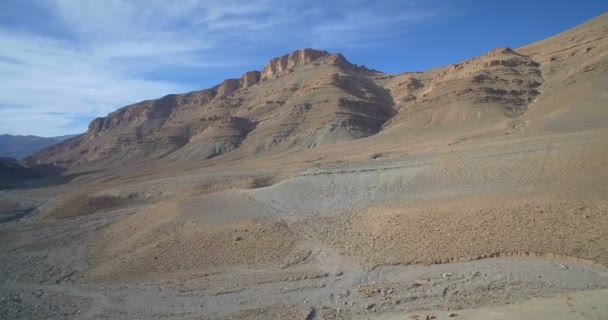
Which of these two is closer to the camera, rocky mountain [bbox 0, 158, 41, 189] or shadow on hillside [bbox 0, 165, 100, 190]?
shadow on hillside [bbox 0, 165, 100, 190]

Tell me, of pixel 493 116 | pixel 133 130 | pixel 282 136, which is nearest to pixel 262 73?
pixel 133 130

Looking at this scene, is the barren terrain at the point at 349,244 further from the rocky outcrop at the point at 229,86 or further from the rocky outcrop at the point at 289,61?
the rocky outcrop at the point at 229,86

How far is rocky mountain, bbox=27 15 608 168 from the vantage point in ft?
230

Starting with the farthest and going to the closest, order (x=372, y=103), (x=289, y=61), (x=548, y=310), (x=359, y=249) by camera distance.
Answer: (x=289, y=61)
(x=372, y=103)
(x=359, y=249)
(x=548, y=310)

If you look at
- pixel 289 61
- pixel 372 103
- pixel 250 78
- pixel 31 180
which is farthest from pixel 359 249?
pixel 250 78

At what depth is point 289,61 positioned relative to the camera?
171000mm

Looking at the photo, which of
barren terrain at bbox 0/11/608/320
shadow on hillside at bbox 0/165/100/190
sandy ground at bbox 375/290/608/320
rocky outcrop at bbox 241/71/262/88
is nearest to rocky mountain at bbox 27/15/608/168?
rocky outcrop at bbox 241/71/262/88

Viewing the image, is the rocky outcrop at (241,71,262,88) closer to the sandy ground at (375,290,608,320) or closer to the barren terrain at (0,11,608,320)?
the barren terrain at (0,11,608,320)

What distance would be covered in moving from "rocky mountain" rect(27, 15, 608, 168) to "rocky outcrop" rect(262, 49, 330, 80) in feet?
2.50

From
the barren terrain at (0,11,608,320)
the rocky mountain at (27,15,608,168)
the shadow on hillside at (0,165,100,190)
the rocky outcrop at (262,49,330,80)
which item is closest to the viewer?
the barren terrain at (0,11,608,320)

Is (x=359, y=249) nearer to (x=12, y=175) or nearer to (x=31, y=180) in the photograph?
(x=31, y=180)

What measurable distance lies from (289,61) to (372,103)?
7497 centimetres

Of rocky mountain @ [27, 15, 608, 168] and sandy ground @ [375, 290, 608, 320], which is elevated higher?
rocky mountain @ [27, 15, 608, 168]

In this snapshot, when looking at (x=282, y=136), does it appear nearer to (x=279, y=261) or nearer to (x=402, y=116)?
(x=402, y=116)
